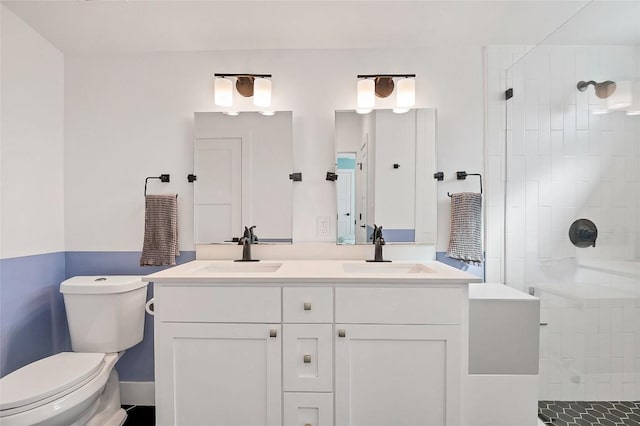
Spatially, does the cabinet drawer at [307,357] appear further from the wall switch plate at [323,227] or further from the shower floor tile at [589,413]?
the shower floor tile at [589,413]

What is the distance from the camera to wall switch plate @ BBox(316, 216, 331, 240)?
1.92m

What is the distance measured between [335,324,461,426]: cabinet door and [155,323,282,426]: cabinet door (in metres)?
0.31

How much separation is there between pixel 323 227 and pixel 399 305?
0.72 metres

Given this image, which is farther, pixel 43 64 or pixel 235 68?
pixel 235 68

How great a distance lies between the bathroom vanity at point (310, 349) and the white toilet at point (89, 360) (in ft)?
1.21

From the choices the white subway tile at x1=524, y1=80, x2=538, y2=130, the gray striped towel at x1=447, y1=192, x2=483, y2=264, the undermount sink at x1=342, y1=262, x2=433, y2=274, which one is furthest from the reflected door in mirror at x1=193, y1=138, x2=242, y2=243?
the white subway tile at x1=524, y1=80, x2=538, y2=130

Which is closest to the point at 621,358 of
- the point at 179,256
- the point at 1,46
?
the point at 179,256

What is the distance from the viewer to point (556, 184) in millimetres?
1652

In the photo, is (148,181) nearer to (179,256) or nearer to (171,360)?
(179,256)

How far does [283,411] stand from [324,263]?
74cm

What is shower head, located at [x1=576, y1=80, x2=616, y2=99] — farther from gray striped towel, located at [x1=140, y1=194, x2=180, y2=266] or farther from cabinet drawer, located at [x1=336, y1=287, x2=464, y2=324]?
gray striped towel, located at [x1=140, y1=194, x2=180, y2=266]

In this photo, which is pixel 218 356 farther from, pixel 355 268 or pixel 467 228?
pixel 467 228

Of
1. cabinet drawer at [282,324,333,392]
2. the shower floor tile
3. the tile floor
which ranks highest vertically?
cabinet drawer at [282,324,333,392]

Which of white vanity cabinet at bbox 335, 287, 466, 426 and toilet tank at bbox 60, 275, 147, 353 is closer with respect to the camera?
white vanity cabinet at bbox 335, 287, 466, 426
